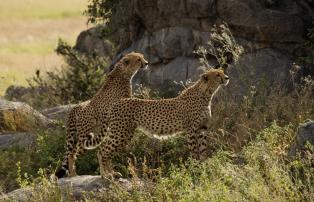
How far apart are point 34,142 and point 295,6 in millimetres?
3558

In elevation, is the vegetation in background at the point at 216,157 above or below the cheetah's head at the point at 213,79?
below

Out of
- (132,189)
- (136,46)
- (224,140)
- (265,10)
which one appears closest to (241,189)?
(132,189)

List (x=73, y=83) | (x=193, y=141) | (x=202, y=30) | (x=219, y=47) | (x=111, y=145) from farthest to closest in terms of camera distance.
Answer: (x=73, y=83) → (x=202, y=30) → (x=219, y=47) → (x=193, y=141) → (x=111, y=145)

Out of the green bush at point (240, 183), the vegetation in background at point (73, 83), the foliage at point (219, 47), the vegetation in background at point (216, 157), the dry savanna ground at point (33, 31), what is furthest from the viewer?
the dry savanna ground at point (33, 31)

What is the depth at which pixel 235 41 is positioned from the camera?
35.3 ft

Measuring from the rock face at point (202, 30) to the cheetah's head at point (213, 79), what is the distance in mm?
1414

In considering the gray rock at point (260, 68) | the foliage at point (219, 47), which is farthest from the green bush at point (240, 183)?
the foliage at point (219, 47)

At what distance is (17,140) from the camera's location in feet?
32.7

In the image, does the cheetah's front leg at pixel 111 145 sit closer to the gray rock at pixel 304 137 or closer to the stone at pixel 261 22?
the gray rock at pixel 304 137

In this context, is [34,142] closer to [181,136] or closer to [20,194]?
[181,136]

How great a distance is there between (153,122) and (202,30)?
10.2 ft

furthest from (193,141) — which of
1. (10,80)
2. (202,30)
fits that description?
(10,80)

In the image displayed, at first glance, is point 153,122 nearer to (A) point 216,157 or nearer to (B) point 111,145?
(B) point 111,145

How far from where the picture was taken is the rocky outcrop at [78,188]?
712 centimetres
